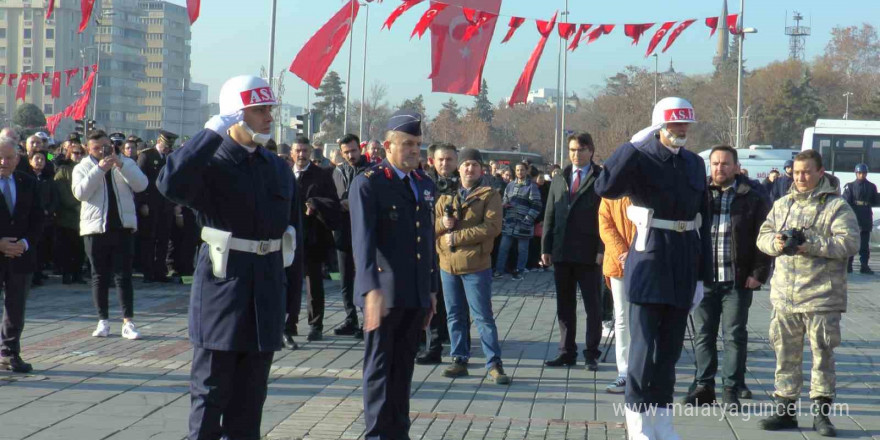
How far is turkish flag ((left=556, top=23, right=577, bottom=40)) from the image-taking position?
1823cm

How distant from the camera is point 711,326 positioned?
815cm

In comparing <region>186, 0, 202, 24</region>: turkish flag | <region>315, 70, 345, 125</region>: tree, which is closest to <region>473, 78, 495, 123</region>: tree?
<region>315, 70, 345, 125</region>: tree

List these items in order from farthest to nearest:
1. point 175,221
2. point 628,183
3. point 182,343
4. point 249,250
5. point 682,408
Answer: point 175,221 → point 182,343 → point 682,408 → point 628,183 → point 249,250

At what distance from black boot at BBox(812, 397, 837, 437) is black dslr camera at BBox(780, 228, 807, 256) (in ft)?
3.41

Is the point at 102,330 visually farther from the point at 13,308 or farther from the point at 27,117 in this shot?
the point at 27,117

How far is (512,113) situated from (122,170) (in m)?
98.0

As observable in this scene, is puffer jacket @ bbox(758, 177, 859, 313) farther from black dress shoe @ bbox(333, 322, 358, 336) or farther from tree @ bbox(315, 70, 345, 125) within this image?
tree @ bbox(315, 70, 345, 125)

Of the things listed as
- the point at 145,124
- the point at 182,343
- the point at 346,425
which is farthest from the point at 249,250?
the point at 145,124

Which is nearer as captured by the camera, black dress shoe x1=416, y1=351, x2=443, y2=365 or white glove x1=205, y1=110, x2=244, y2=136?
white glove x1=205, y1=110, x2=244, y2=136

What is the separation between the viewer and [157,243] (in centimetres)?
1658


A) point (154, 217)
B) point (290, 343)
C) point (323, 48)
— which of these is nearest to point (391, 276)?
point (290, 343)

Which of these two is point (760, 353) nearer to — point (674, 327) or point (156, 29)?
point (674, 327)

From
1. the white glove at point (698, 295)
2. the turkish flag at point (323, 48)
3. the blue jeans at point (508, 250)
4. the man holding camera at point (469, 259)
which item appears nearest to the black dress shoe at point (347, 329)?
the man holding camera at point (469, 259)

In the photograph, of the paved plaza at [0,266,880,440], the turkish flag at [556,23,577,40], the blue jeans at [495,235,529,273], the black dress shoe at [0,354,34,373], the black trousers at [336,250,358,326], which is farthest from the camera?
the blue jeans at [495,235,529,273]
